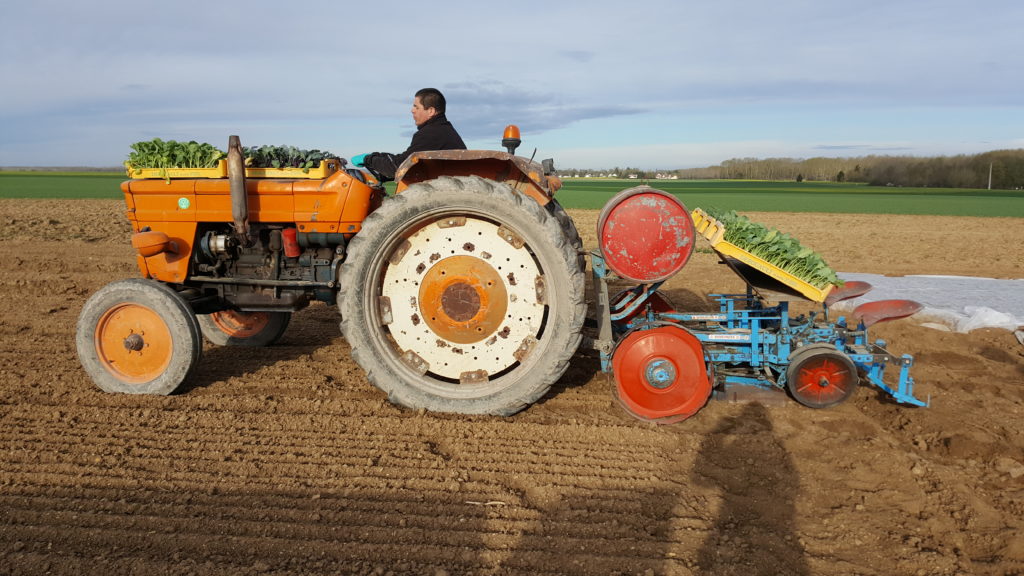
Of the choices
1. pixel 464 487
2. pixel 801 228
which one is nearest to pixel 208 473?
pixel 464 487

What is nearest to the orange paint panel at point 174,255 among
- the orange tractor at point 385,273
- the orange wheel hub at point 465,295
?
the orange tractor at point 385,273

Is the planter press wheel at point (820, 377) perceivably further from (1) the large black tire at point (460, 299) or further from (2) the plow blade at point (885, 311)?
(1) the large black tire at point (460, 299)

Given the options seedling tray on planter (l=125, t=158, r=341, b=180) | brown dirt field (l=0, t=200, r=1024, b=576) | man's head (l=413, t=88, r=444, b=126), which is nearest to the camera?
brown dirt field (l=0, t=200, r=1024, b=576)

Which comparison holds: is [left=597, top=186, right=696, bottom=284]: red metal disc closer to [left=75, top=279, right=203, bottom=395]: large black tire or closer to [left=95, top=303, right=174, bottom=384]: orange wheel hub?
[left=75, top=279, right=203, bottom=395]: large black tire

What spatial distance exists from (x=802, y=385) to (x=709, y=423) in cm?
62

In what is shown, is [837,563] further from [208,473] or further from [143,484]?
[143,484]

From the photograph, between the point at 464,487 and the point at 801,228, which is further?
the point at 801,228

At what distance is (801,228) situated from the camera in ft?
55.3

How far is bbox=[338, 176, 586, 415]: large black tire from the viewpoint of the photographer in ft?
11.4

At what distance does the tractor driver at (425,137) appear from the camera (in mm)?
4000

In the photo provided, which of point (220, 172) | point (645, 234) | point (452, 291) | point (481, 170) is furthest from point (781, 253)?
point (220, 172)

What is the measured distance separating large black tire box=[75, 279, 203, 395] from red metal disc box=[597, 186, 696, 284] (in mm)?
2603

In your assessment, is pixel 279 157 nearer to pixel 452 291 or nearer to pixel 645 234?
pixel 452 291

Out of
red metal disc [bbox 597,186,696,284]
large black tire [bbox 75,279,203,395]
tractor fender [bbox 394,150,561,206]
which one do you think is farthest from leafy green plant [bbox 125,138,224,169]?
red metal disc [bbox 597,186,696,284]
